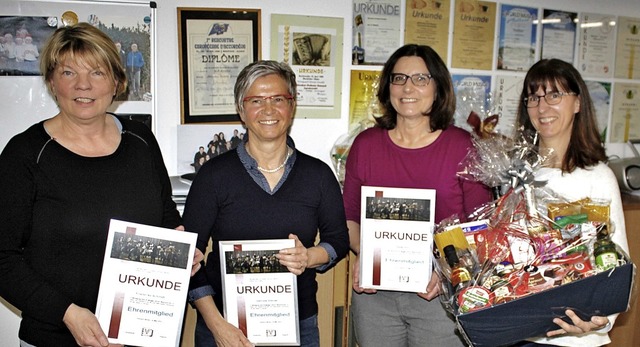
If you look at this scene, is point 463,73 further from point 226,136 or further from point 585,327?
point 585,327

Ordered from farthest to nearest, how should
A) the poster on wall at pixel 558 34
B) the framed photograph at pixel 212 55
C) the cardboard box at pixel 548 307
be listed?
1. the poster on wall at pixel 558 34
2. the framed photograph at pixel 212 55
3. the cardboard box at pixel 548 307

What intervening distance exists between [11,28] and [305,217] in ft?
4.98

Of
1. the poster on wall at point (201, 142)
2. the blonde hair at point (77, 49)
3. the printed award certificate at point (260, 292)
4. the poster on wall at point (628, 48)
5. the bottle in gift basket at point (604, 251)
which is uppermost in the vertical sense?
the poster on wall at point (628, 48)

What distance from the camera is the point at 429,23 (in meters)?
2.83

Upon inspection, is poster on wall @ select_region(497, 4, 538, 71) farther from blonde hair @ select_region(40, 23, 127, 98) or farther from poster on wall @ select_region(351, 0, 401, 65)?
blonde hair @ select_region(40, 23, 127, 98)

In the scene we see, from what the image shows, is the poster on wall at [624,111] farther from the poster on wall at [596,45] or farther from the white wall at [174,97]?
the white wall at [174,97]

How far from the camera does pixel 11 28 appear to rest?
223cm

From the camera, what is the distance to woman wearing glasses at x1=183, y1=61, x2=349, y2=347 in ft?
5.56

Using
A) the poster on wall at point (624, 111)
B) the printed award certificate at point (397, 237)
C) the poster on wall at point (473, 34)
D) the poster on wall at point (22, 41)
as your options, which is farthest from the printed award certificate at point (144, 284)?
the poster on wall at point (624, 111)

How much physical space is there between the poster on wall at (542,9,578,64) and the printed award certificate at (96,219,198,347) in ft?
7.99

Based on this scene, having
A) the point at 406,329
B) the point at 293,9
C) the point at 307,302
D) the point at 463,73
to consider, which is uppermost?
the point at 293,9

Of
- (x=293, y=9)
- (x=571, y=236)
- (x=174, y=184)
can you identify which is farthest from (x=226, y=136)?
(x=571, y=236)

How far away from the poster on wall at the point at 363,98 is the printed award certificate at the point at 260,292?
50.0 inches

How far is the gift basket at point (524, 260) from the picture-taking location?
1437mm
